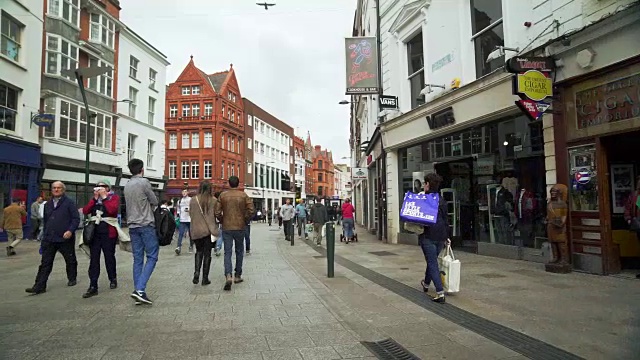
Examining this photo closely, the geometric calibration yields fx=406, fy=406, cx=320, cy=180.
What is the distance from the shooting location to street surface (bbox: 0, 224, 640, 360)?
12.2ft

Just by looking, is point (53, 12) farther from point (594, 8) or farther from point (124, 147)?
point (594, 8)

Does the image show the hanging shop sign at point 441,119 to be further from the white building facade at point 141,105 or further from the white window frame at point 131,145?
the white window frame at point 131,145

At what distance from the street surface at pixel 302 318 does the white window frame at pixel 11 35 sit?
12.4m

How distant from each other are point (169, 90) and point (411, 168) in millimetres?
42382

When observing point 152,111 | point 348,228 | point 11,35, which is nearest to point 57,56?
point 11,35

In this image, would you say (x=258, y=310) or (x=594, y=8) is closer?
(x=258, y=310)

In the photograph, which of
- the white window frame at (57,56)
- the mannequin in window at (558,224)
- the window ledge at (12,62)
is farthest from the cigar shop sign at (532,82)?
the white window frame at (57,56)

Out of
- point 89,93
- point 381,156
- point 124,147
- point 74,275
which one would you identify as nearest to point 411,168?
point 381,156

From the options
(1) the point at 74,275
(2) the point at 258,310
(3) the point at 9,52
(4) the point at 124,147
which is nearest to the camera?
(2) the point at 258,310

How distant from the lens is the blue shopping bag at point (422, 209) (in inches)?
218

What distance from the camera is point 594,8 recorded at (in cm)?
703

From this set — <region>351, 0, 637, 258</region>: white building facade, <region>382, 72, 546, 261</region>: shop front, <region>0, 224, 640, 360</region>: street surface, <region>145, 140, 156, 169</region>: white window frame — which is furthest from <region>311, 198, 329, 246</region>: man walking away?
<region>145, 140, 156, 169</region>: white window frame

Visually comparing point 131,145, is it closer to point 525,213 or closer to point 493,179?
point 493,179

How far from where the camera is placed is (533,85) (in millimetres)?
7547
